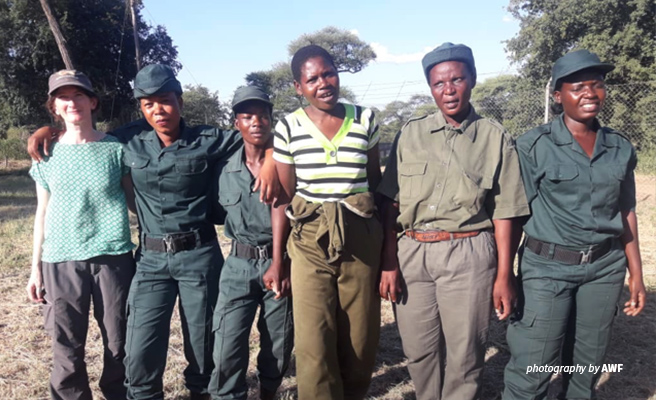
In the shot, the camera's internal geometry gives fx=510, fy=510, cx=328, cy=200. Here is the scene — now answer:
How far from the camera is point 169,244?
2.64 meters

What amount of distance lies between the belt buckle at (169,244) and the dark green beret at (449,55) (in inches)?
60.6

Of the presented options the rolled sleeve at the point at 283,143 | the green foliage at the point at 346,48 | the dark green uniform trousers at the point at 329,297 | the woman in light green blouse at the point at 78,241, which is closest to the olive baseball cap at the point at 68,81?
the woman in light green blouse at the point at 78,241

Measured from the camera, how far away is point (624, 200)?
2.54m

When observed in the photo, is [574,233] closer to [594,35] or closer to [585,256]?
[585,256]

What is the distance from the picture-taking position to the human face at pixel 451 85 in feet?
7.59

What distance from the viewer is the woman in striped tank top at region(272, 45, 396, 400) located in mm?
2266

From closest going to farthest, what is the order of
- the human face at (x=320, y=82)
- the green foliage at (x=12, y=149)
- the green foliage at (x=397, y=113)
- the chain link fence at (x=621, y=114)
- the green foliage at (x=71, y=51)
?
the human face at (x=320, y=82) < the chain link fence at (x=621, y=114) < the green foliage at (x=71, y=51) < the green foliage at (x=12, y=149) < the green foliage at (x=397, y=113)

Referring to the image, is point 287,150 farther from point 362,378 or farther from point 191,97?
point 191,97

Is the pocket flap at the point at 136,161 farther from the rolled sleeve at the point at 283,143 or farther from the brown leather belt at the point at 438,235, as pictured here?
the brown leather belt at the point at 438,235

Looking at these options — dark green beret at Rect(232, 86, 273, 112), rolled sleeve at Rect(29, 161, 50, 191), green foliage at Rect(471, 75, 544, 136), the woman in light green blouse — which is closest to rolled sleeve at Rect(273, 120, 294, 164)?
dark green beret at Rect(232, 86, 273, 112)

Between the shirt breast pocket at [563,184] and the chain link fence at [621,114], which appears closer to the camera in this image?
the shirt breast pocket at [563,184]

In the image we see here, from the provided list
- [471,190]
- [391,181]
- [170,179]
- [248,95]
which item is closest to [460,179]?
[471,190]

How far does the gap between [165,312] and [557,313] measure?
1.97 metres

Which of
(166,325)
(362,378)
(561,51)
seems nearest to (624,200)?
(362,378)
